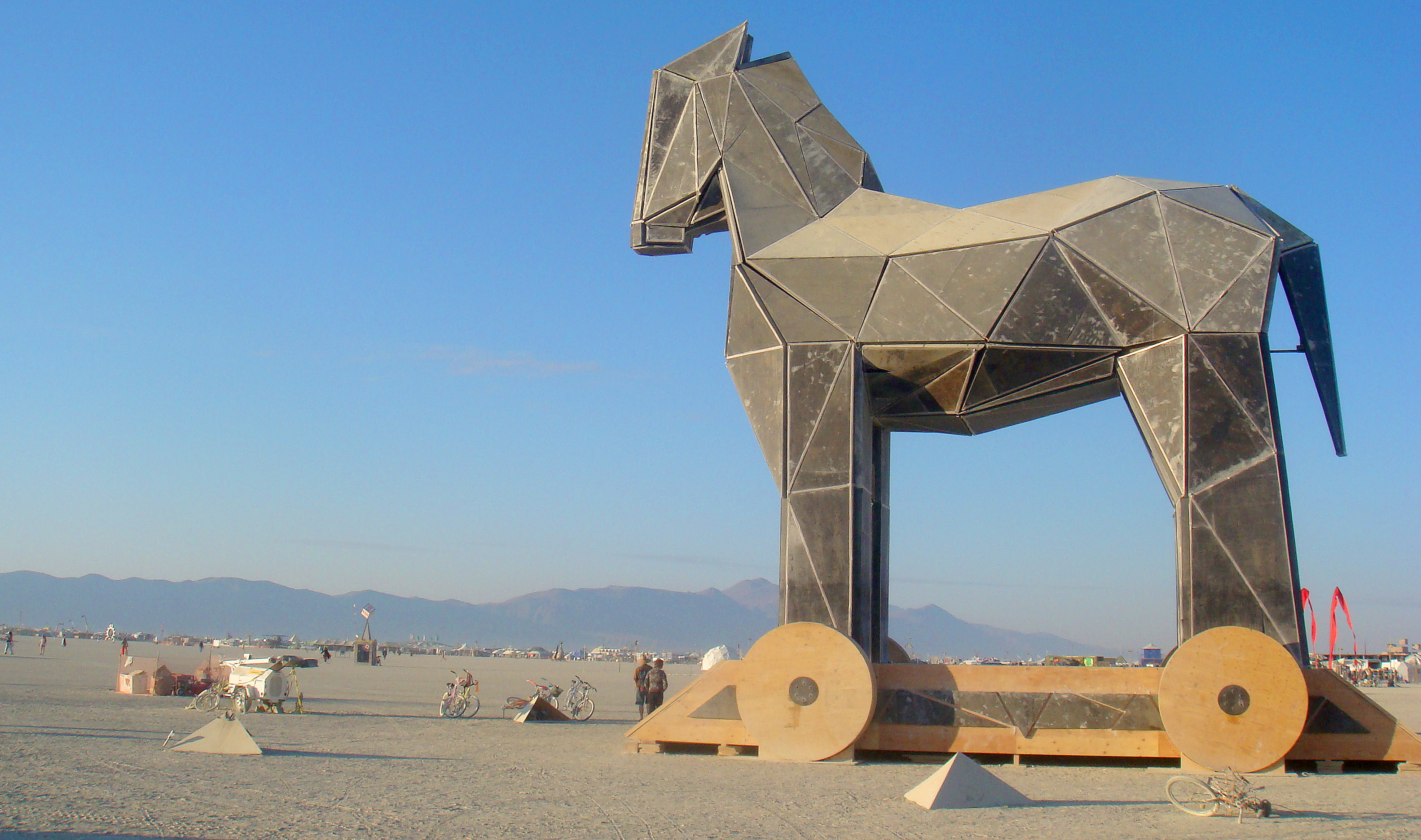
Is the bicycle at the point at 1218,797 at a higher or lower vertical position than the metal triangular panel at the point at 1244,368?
lower

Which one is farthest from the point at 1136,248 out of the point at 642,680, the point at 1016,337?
the point at 642,680

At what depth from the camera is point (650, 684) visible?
2131 cm

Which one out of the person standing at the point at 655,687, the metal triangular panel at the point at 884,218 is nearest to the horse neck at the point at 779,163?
the metal triangular panel at the point at 884,218

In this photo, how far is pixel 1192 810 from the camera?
32.1 feet

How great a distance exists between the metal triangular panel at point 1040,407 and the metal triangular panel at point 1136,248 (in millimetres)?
1384

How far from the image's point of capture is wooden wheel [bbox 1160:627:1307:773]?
12289 mm

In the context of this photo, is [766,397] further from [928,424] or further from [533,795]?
[533,795]

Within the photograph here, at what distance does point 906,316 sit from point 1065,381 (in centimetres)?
245

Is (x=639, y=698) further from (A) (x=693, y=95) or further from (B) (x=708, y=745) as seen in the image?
(A) (x=693, y=95)

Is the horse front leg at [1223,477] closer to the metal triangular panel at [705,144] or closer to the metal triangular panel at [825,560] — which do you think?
the metal triangular panel at [825,560]

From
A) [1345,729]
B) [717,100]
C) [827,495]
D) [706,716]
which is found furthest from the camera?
[717,100]

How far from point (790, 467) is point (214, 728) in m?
7.81

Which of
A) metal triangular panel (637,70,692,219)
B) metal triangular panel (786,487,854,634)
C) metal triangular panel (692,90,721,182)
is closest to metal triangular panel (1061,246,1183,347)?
metal triangular panel (786,487,854,634)

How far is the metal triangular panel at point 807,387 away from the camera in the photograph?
47.1ft
